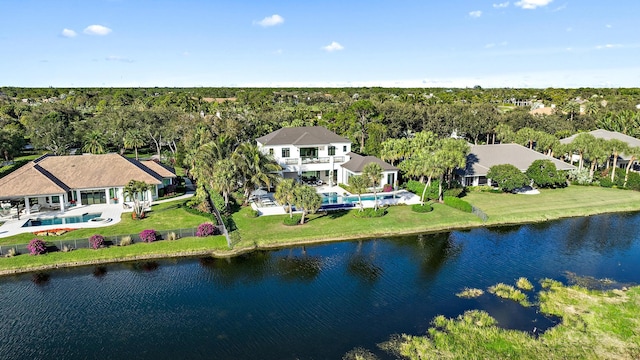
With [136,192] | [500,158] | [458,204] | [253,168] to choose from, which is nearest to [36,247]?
[136,192]

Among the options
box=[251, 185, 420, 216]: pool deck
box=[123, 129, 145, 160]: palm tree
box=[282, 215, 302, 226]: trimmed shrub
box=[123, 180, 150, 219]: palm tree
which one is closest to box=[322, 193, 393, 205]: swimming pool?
box=[251, 185, 420, 216]: pool deck

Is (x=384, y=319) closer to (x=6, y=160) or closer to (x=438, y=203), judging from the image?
(x=438, y=203)

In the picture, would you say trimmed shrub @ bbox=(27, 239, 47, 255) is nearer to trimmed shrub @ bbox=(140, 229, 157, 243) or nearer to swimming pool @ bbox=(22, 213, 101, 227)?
trimmed shrub @ bbox=(140, 229, 157, 243)

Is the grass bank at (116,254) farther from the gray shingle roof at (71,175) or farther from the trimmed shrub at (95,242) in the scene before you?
the gray shingle roof at (71,175)

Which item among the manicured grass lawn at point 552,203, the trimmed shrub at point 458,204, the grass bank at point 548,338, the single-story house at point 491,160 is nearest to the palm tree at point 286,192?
the grass bank at point 548,338

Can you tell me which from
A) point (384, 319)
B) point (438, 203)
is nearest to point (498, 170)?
point (438, 203)

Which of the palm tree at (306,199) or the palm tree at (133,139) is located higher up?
the palm tree at (133,139)
